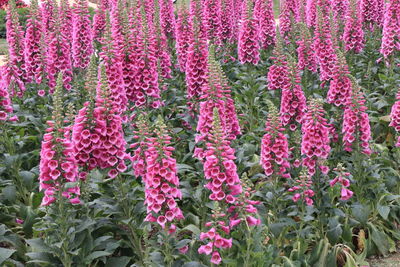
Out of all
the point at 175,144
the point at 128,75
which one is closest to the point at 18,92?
the point at 128,75

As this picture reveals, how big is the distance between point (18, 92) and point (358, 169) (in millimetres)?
5327

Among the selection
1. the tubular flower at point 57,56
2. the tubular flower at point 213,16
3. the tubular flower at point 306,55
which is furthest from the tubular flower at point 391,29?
the tubular flower at point 57,56

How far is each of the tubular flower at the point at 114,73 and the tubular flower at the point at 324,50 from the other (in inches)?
133

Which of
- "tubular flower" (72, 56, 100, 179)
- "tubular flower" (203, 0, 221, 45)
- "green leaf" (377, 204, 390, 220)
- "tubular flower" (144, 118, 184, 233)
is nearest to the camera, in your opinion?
"tubular flower" (144, 118, 184, 233)

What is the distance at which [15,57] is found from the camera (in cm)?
795

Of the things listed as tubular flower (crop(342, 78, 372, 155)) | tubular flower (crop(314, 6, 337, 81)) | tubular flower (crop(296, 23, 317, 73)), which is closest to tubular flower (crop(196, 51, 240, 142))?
tubular flower (crop(342, 78, 372, 155))

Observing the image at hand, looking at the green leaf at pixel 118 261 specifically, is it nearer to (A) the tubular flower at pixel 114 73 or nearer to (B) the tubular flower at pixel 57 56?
(A) the tubular flower at pixel 114 73

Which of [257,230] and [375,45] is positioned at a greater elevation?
[375,45]

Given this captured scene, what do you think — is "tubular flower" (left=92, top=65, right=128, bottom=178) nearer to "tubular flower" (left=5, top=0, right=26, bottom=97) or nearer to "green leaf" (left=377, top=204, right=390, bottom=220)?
"green leaf" (left=377, top=204, right=390, bottom=220)

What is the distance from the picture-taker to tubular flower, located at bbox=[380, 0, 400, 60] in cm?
888

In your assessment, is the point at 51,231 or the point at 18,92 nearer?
the point at 51,231

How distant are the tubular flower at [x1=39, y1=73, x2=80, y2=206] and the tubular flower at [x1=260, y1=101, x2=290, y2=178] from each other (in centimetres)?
182

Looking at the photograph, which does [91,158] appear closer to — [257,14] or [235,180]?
[235,180]

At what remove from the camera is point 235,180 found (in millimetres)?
4109
